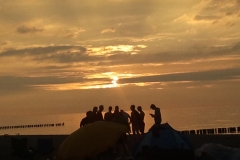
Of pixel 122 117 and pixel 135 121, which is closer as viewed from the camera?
pixel 122 117

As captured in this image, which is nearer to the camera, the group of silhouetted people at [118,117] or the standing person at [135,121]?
the group of silhouetted people at [118,117]

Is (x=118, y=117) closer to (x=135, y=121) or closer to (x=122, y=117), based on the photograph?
(x=122, y=117)

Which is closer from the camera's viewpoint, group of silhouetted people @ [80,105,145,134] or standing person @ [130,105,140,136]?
group of silhouetted people @ [80,105,145,134]

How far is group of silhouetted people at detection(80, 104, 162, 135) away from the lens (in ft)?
A: 55.0

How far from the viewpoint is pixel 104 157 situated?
637 inches

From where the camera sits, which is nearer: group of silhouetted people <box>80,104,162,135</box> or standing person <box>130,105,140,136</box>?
group of silhouetted people <box>80,104,162,135</box>

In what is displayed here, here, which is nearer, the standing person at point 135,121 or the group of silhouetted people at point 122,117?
the group of silhouetted people at point 122,117

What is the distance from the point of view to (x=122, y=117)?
17391 mm

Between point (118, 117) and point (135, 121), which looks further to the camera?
point (135, 121)

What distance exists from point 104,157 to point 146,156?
3179 mm

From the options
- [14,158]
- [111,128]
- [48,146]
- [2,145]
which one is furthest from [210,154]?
[2,145]

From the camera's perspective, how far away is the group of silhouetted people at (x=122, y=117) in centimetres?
1677

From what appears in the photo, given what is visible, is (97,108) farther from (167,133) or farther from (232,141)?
(232,141)

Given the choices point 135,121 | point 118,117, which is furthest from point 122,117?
point 135,121
